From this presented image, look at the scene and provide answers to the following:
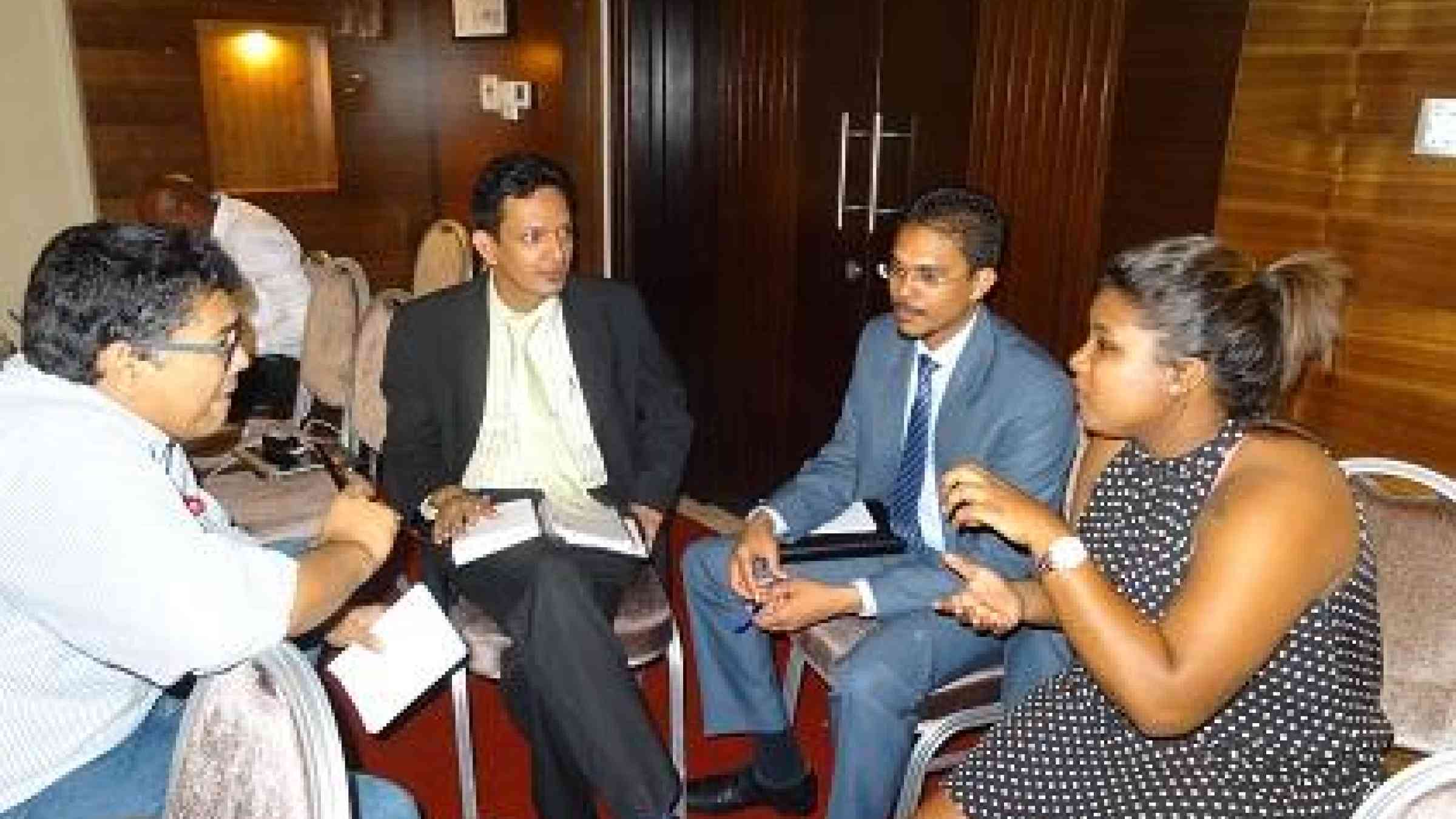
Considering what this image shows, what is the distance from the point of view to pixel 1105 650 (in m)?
1.23

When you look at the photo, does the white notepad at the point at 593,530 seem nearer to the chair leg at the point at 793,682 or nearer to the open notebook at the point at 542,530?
the open notebook at the point at 542,530

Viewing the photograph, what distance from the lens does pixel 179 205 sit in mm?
3783

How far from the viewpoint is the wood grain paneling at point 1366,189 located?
2006mm

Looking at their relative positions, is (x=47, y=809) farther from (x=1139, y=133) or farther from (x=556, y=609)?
(x=1139, y=133)

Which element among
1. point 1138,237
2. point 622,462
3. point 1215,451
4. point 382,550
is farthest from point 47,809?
point 1138,237

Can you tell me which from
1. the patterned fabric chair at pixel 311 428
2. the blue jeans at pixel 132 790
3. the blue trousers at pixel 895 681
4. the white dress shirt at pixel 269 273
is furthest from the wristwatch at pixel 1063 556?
the white dress shirt at pixel 269 273

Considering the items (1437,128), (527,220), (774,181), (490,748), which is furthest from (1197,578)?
(774,181)

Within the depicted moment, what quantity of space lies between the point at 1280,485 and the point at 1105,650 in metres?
0.29

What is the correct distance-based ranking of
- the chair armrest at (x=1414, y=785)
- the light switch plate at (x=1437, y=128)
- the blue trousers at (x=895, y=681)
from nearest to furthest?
the chair armrest at (x=1414, y=785), the blue trousers at (x=895, y=681), the light switch plate at (x=1437, y=128)

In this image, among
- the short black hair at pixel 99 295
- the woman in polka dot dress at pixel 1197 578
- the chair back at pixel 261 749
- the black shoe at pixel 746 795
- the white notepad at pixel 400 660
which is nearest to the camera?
the chair back at pixel 261 749

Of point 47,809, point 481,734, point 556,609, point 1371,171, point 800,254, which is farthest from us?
point 800,254

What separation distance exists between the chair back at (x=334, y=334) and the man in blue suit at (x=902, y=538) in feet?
4.24

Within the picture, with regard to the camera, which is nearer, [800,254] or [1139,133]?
[1139,133]

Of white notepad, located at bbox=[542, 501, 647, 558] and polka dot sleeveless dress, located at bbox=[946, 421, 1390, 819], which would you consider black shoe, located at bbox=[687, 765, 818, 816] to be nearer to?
white notepad, located at bbox=[542, 501, 647, 558]
